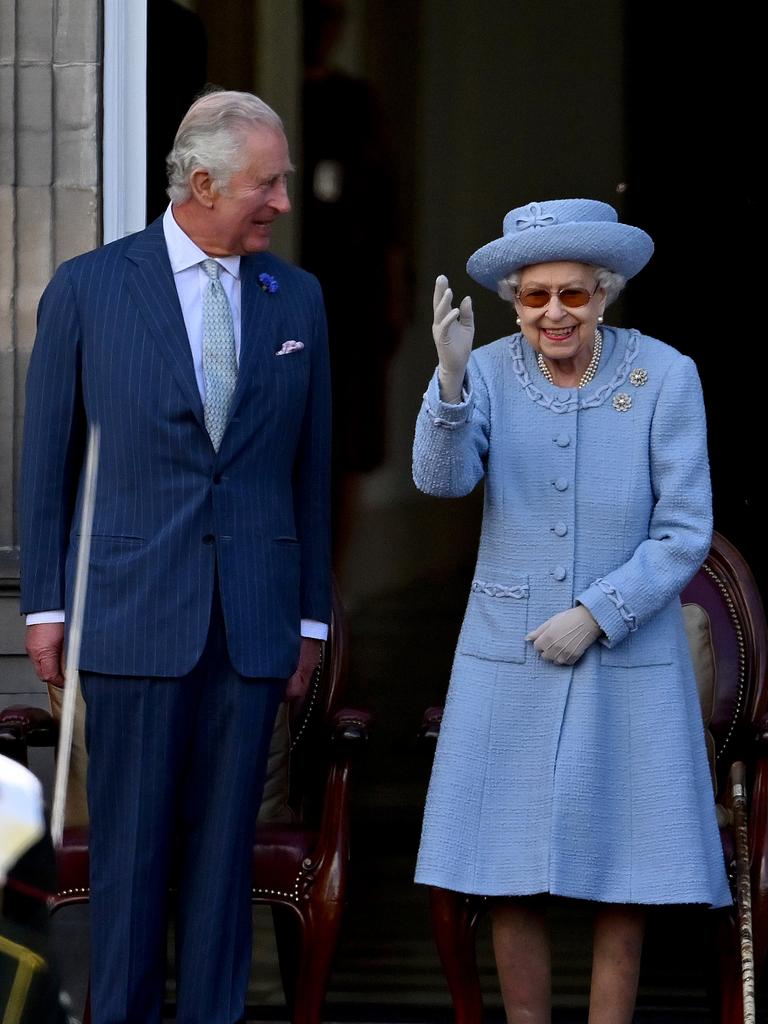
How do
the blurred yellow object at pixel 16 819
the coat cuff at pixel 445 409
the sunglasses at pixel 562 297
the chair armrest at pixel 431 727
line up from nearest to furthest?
the blurred yellow object at pixel 16 819, the coat cuff at pixel 445 409, the sunglasses at pixel 562 297, the chair armrest at pixel 431 727

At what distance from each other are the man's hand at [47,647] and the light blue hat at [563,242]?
1.02 m

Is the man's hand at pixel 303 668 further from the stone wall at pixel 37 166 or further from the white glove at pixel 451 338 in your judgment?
the stone wall at pixel 37 166

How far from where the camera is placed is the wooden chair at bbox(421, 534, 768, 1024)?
3.73 meters

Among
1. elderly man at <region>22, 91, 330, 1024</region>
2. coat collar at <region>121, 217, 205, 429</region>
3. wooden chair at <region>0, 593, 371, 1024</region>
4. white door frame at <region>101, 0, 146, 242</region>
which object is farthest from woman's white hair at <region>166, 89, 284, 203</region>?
white door frame at <region>101, 0, 146, 242</region>

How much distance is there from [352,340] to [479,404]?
178 cm

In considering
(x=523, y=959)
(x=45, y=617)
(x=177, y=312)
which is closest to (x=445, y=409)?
(x=177, y=312)

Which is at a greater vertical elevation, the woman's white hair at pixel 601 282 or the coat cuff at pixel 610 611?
the woman's white hair at pixel 601 282

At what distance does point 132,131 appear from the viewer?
4.79 m

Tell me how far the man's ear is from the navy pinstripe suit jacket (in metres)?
0.12

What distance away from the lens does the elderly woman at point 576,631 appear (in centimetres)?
338

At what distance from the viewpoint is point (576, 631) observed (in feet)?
11.1

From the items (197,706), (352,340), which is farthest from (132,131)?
(197,706)

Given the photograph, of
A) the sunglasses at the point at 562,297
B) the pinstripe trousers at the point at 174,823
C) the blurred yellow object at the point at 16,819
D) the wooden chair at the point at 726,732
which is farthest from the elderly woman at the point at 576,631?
the blurred yellow object at the point at 16,819

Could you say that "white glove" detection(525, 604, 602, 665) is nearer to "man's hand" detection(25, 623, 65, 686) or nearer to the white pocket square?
the white pocket square
